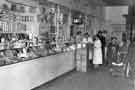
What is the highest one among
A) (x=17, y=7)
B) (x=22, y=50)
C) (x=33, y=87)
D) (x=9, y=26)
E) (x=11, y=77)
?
(x=17, y=7)

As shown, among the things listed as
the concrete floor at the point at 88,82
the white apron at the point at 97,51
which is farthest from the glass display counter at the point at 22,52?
the white apron at the point at 97,51

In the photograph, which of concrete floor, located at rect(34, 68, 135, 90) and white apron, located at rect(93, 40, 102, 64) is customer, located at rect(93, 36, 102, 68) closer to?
white apron, located at rect(93, 40, 102, 64)

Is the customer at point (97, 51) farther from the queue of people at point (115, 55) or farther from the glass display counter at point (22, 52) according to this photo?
the glass display counter at point (22, 52)

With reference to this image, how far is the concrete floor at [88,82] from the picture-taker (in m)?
6.34

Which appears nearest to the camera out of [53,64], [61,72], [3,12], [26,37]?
[3,12]

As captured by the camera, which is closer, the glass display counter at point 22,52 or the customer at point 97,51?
the glass display counter at point 22,52

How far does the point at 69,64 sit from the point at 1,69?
14.1ft

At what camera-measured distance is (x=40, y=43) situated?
6637 millimetres

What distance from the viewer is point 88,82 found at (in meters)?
7.02

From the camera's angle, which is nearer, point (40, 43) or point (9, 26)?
point (9, 26)

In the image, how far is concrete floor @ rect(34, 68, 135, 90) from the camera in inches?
250

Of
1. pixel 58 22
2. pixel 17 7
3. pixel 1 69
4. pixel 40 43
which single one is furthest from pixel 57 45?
pixel 1 69

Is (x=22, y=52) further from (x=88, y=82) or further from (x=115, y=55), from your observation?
(x=115, y=55)

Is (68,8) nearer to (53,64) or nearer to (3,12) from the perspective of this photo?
(53,64)
